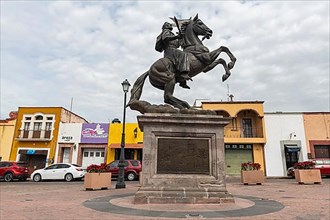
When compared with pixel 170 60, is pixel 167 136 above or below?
below

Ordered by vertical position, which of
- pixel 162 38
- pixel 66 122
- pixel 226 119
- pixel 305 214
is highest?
pixel 66 122

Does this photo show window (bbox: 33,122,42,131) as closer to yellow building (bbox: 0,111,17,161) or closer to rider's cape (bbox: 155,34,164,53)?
yellow building (bbox: 0,111,17,161)

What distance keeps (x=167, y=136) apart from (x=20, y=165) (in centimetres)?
1972

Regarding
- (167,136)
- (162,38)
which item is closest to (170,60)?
(162,38)

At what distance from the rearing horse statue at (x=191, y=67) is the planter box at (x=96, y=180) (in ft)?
16.6

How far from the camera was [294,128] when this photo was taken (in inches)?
1137

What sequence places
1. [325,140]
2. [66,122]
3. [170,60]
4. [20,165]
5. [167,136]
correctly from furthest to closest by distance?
[66,122]
[325,140]
[20,165]
[170,60]
[167,136]

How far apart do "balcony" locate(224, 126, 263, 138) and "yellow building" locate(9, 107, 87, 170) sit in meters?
19.1

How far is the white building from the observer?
2786 cm

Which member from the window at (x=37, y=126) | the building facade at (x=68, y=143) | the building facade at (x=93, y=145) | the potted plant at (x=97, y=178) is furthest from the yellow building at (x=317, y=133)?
the window at (x=37, y=126)

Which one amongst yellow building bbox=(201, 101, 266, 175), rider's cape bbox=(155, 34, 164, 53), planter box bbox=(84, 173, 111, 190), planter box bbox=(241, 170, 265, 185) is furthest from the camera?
yellow building bbox=(201, 101, 266, 175)

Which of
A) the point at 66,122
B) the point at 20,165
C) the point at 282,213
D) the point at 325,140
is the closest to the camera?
the point at 282,213

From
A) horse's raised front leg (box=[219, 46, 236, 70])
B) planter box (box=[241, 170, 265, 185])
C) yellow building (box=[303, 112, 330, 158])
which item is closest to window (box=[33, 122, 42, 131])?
planter box (box=[241, 170, 265, 185])

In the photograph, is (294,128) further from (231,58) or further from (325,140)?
(231,58)
